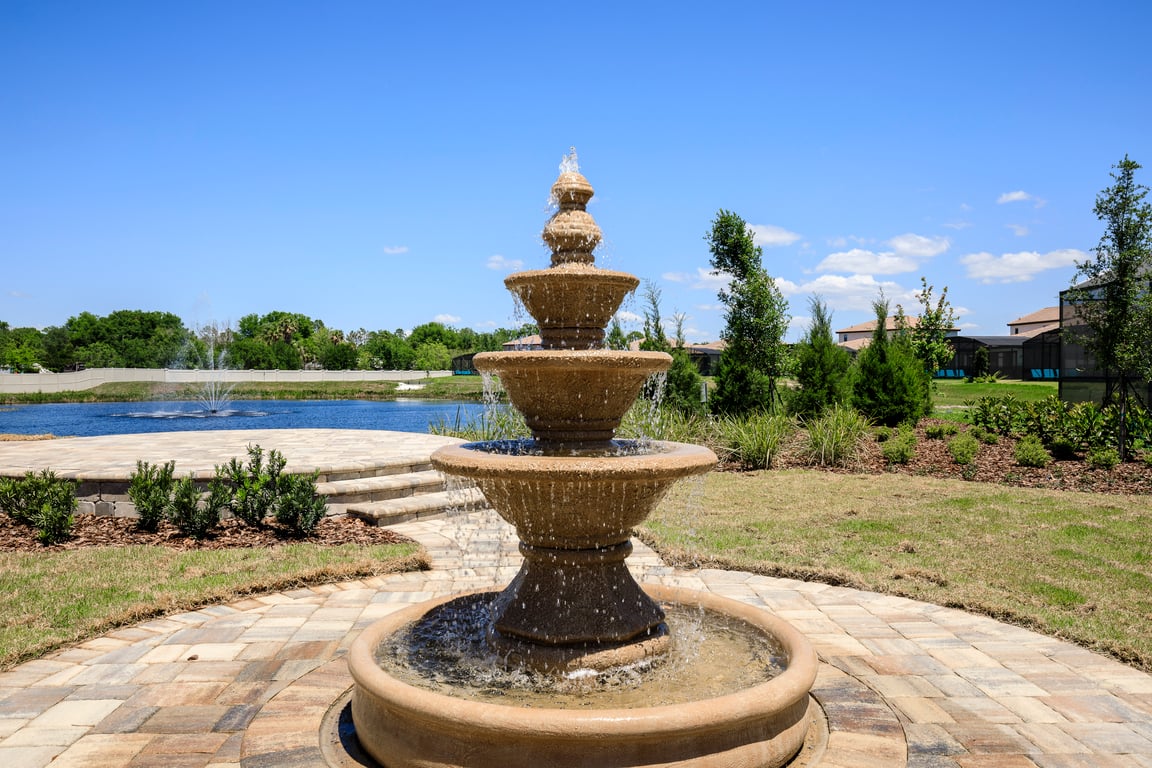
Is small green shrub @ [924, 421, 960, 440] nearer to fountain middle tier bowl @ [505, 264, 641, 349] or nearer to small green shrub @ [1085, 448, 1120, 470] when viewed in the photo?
small green shrub @ [1085, 448, 1120, 470]

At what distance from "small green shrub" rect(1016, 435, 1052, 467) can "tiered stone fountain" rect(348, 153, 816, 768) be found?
33.1 ft

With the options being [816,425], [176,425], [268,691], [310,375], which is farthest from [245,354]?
[268,691]

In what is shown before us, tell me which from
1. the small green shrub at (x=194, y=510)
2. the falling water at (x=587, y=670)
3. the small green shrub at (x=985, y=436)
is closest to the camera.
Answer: the falling water at (x=587, y=670)

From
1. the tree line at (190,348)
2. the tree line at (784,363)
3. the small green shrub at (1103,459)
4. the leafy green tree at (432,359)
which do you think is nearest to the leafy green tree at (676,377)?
the tree line at (784,363)

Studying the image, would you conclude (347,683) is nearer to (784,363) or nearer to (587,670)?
(587,670)

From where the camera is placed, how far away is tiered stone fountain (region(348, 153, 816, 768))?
3.11 meters

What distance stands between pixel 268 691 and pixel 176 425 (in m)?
25.8

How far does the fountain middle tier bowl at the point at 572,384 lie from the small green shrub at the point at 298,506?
461 centimetres

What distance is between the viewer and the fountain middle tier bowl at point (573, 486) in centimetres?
358

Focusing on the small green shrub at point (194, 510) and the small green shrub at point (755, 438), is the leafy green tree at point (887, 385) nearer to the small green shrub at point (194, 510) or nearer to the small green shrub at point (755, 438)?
the small green shrub at point (755, 438)

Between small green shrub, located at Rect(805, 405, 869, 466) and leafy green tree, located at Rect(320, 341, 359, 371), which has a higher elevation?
leafy green tree, located at Rect(320, 341, 359, 371)

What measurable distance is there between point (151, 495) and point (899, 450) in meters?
11.7

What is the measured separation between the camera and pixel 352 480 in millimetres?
10047

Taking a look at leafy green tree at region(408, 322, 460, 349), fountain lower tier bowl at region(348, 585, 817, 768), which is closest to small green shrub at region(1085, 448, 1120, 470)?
fountain lower tier bowl at region(348, 585, 817, 768)
